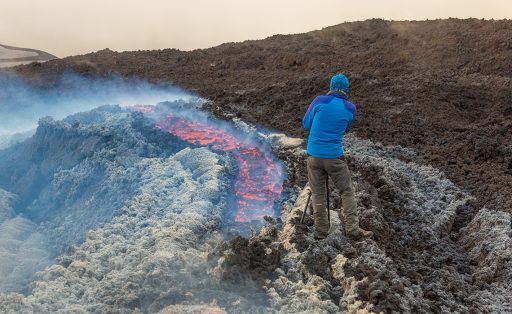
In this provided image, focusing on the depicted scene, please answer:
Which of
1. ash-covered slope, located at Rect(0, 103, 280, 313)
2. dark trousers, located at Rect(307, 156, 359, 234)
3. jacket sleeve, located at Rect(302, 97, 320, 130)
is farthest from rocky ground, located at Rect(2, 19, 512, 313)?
jacket sleeve, located at Rect(302, 97, 320, 130)

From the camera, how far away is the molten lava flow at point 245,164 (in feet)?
23.4

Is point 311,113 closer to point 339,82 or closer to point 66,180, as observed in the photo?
A: point 339,82

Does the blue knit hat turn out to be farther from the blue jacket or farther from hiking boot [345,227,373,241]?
hiking boot [345,227,373,241]

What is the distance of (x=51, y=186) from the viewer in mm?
8961

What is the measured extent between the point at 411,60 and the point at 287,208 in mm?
14162

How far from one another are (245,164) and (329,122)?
8.81 feet

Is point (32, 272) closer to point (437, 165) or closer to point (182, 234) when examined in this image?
point (182, 234)

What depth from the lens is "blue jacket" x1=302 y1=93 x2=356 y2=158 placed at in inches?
237

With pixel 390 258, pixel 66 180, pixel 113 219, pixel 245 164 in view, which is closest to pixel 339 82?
pixel 390 258

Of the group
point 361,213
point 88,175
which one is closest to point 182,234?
point 361,213

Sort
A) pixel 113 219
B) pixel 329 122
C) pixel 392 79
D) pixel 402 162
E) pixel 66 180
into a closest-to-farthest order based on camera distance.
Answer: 1. pixel 329 122
2. pixel 113 219
3. pixel 66 180
4. pixel 402 162
5. pixel 392 79

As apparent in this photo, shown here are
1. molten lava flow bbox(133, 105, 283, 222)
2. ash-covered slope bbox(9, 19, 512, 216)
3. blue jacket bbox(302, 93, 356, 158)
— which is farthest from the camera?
ash-covered slope bbox(9, 19, 512, 216)

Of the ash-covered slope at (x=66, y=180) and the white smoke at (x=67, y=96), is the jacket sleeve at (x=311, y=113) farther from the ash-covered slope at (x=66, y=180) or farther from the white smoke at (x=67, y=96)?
the white smoke at (x=67, y=96)

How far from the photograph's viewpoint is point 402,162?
9922mm
